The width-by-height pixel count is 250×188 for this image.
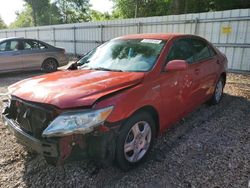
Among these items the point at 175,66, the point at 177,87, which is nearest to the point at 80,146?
the point at 175,66

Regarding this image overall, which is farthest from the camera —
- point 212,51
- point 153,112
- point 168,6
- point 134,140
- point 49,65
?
point 168,6

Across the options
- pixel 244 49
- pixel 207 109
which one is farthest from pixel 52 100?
pixel 244 49

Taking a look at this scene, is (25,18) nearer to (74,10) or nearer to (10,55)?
(74,10)

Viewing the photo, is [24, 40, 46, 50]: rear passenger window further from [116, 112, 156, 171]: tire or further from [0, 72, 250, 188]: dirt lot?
[116, 112, 156, 171]: tire

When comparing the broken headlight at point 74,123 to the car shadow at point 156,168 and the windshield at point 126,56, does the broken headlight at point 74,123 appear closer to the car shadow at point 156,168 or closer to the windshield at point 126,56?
the car shadow at point 156,168

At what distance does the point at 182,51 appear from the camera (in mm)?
3934

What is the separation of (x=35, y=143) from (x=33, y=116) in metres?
0.30

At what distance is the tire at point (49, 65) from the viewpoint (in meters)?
9.84

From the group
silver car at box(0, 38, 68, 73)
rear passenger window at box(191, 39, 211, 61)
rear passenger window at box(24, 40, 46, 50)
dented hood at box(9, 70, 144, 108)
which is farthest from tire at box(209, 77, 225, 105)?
rear passenger window at box(24, 40, 46, 50)

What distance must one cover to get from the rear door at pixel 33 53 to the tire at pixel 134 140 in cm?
748

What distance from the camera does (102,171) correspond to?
296cm

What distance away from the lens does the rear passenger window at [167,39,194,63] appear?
11.9 feet

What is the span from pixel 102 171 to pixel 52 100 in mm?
1091

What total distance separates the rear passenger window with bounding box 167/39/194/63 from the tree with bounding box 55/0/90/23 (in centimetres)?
3920
